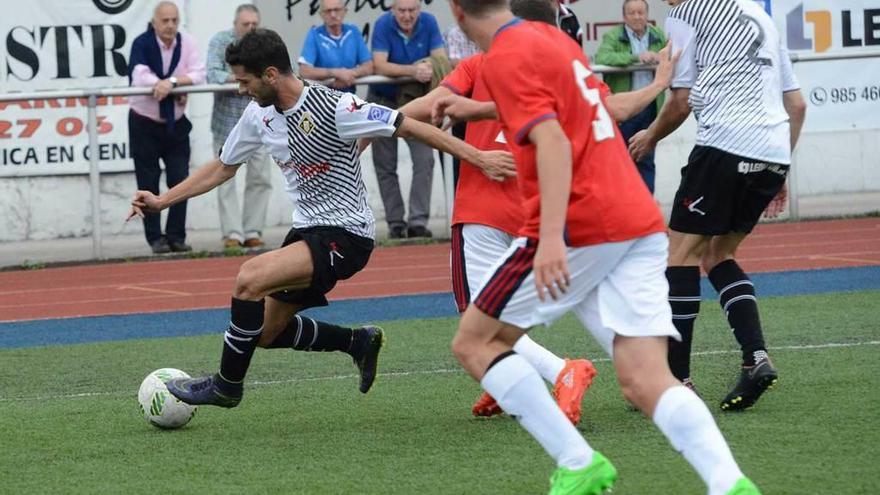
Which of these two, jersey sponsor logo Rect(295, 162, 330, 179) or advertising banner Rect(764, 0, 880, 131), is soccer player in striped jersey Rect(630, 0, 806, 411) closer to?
jersey sponsor logo Rect(295, 162, 330, 179)

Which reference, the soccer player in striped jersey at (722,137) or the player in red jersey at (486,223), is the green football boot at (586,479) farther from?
the soccer player in striped jersey at (722,137)

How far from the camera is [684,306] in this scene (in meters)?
7.07

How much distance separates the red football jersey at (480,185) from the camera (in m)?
6.82

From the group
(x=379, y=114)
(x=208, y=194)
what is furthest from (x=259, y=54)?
(x=208, y=194)

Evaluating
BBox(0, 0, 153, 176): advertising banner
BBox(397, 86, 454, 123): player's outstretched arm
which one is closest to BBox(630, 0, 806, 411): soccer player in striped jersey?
BBox(397, 86, 454, 123): player's outstretched arm

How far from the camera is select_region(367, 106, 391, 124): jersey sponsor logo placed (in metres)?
6.93

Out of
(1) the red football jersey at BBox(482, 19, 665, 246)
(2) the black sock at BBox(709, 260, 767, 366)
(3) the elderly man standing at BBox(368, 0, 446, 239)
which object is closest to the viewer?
(1) the red football jersey at BBox(482, 19, 665, 246)

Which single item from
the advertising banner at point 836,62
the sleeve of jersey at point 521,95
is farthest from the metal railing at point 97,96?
the sleeve of jersey at point 521,95

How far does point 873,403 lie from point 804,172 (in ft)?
36.5

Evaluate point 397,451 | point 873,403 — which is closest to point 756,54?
point 873,403

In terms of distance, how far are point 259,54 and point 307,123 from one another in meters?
0.38

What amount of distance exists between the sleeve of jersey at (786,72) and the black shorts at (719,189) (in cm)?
44

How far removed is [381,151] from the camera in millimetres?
15172

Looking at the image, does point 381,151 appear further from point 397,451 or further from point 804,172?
point 397,451
